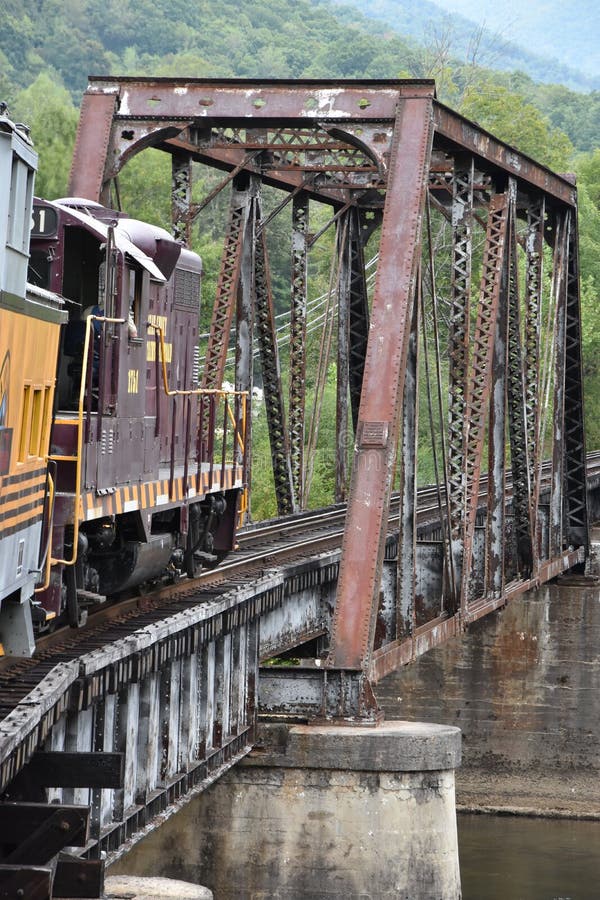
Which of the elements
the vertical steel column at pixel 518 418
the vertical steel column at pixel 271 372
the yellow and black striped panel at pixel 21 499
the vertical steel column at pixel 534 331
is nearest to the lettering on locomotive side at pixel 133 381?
the yellow and black striped panel at pixel 21 499

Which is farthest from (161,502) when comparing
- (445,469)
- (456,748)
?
(445,469)

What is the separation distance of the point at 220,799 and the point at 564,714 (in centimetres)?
2123

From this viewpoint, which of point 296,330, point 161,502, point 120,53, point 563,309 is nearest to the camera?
point 161,502

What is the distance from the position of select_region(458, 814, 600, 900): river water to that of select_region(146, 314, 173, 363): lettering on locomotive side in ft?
52.1

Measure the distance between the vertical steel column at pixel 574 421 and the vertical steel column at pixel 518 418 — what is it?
13.1 ft

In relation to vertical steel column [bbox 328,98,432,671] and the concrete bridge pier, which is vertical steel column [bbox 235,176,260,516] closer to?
vertical steel column [bbox 328,98,432,671]

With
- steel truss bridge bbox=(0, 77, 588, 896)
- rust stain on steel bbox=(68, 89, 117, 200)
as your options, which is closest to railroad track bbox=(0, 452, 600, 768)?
steel truss bridge bbox=(0, 77, 588, 896)

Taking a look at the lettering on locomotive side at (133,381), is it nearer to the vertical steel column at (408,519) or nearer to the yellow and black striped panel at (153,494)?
the yellow and black striped panel at (153,494)

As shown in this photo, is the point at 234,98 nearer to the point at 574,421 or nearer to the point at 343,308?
the point at 343,308

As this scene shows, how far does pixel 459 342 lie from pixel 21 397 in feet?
49.2

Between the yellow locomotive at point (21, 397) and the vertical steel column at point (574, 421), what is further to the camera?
the vertical steel column at point (574, 421)

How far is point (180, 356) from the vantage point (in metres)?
18.6

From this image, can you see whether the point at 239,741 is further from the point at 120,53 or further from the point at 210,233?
the point at 120,53

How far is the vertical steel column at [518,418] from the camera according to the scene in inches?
1131
